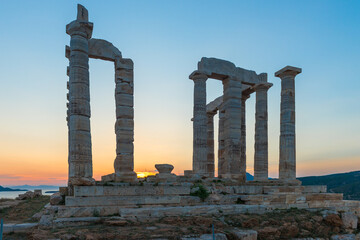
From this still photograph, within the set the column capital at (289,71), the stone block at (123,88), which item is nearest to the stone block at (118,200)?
the stone block at (123,88)

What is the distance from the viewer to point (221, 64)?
24.6 meters

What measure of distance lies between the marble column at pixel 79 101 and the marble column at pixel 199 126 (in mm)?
9122

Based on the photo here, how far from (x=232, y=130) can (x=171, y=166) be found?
7439 millimetres

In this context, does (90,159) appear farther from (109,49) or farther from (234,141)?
(234,141)

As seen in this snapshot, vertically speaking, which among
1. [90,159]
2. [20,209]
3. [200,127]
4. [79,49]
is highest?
[79,49]

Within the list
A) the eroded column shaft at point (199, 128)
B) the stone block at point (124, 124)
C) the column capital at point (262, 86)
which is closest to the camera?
the stone block at point (124, 124)

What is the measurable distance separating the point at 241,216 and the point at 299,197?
19.4 feet

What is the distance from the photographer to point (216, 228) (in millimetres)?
12180

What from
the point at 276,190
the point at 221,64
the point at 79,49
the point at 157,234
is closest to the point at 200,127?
the point at 221,64

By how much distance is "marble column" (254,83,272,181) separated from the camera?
26594mm

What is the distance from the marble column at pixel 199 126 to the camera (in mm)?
23195

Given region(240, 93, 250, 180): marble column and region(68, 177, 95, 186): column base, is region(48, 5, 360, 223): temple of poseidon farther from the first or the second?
region(240, 93, 250, 180): marble column

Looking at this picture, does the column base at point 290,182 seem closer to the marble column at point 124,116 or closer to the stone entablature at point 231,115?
the stone entablature at point 231,115

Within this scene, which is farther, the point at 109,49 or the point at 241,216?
the point at 109,49
